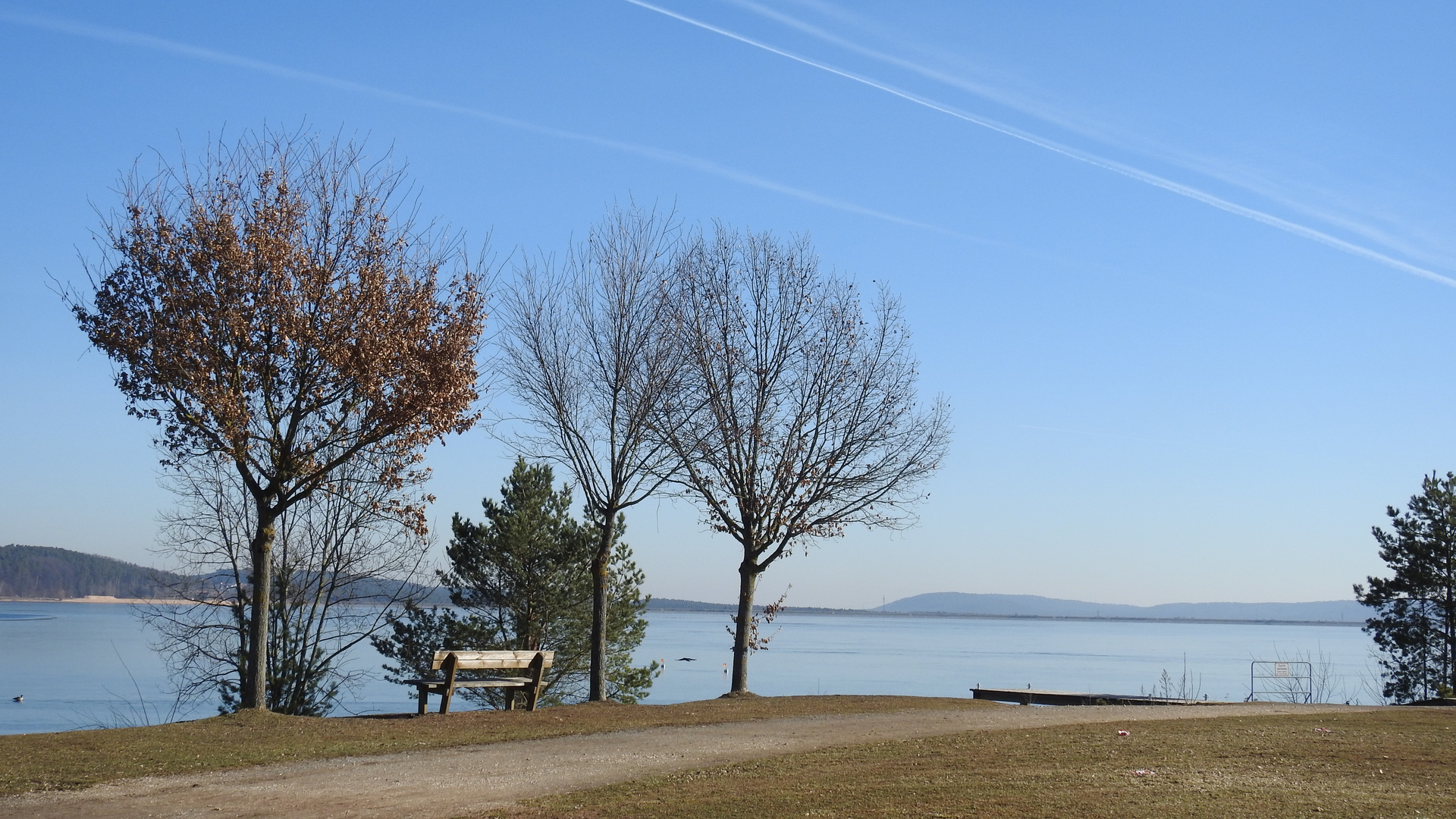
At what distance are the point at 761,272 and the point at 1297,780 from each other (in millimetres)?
14752

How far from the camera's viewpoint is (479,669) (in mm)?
17156

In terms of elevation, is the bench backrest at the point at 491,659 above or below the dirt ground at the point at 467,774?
above

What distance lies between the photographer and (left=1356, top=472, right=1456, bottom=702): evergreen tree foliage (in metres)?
35.7

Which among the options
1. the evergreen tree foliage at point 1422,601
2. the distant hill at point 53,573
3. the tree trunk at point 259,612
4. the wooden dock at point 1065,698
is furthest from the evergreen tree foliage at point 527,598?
the distant hill at point 53,573

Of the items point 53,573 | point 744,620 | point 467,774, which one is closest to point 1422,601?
point 744,620

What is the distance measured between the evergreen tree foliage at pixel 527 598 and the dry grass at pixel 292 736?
450 inches

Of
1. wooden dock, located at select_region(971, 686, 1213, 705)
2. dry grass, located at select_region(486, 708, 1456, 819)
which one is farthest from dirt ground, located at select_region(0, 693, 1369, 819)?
wooden dock, located at select_region(971, 686, 1213, 705)

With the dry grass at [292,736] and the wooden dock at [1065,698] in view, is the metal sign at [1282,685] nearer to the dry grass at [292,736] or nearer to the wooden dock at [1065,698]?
the wooden dock at [1065,698]

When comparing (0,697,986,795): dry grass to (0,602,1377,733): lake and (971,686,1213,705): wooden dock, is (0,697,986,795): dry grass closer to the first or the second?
(971,686,1213,705): wooden dock

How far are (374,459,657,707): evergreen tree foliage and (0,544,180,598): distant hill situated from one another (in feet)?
322

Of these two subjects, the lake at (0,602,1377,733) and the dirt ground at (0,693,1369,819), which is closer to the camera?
the dirt ground at (0,693,1369,819)

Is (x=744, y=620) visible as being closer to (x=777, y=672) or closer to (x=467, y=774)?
(x=467, y=774)

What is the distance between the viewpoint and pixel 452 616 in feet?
96.1

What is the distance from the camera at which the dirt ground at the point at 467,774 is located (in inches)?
356
